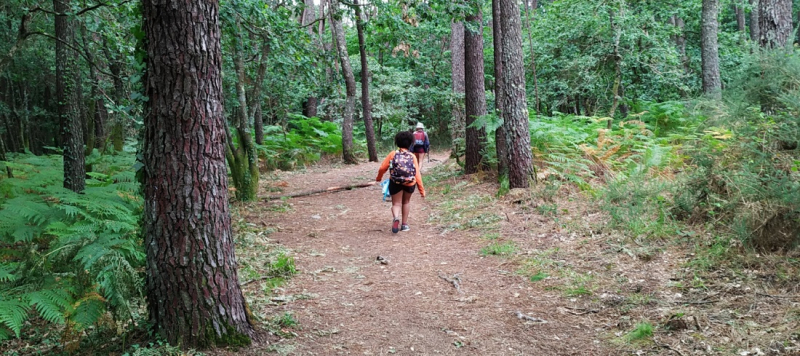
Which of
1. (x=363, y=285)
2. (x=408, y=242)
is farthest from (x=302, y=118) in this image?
(x=363, y=285)

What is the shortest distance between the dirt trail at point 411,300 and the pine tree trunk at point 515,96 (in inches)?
86.3

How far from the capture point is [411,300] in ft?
17.1

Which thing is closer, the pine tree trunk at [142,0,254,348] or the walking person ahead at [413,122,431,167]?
the pine tree trunk at [142,0,254,348]

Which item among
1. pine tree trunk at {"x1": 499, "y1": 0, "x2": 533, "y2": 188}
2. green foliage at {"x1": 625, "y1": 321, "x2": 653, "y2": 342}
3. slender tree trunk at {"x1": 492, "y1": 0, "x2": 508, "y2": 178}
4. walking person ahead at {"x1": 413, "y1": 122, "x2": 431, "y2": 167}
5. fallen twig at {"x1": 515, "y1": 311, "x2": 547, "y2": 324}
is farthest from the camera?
walking person ahead at {"x1": 413, "y1": 122, "x2": 431, "y2": 167}

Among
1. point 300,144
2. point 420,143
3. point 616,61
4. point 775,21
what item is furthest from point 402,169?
point 300,144

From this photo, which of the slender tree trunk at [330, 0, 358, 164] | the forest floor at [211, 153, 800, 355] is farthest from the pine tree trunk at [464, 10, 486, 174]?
the slender tree trunk at [330, 0, 358, 164]

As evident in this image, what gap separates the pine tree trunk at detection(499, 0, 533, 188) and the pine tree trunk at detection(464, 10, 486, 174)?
2255 millimetres

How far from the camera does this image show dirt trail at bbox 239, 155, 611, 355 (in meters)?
4.12

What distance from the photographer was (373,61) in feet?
74.4

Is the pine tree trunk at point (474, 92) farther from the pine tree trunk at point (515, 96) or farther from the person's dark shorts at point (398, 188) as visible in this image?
the person's dark shorts at point (398, 188)

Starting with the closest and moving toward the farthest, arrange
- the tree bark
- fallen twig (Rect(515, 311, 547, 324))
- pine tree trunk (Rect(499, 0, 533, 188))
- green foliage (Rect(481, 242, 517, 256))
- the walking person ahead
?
fallen twig (Rect(515, 311, 547, 324)), green foliage (Rect(481, 242, 517, 256)), pine tree trunk (Rect(499, 0, 533, 188)), the walking person ahead, the tree bark

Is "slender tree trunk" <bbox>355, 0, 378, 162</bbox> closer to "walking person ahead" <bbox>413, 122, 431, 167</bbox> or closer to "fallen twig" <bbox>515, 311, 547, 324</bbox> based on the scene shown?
"walking person ahead" <bbox>413, 122, 431, 167</bbox>

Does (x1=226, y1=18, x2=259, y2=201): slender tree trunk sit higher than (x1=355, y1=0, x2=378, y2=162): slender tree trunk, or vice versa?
(x1=355, y1=0, x2=378, y2=162): slender tree trunk

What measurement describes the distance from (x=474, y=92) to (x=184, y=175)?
370 inches
